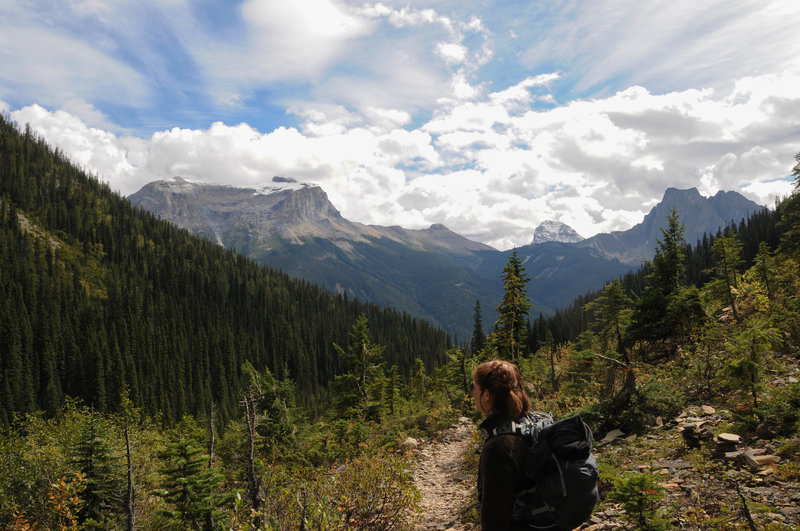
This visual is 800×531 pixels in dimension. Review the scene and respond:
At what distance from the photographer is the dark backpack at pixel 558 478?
2852 millimetres

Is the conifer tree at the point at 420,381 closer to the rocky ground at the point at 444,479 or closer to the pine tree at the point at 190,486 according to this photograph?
the rocky ground at the point at 444,479

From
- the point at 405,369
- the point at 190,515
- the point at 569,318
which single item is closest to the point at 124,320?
the point at 405,369

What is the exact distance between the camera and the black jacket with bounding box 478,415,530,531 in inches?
119

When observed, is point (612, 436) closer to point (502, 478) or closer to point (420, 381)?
point (502, 478)

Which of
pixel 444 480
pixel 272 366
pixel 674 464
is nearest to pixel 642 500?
pixel 674 464

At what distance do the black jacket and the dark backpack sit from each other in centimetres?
7

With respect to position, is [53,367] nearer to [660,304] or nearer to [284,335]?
[284,335]

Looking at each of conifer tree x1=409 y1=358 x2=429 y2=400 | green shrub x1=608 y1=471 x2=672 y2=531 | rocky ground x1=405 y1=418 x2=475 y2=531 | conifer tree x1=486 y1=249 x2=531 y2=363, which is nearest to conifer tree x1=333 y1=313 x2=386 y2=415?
conifer tree x1=486 y1=249 x2=531 y2=363

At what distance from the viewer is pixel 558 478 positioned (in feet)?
9.57

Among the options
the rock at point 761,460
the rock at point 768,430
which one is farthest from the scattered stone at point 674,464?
the rock at point 768,430

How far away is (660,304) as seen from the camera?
62.1 ft

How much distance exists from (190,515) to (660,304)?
69.3 feet

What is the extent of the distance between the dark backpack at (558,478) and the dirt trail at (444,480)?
6668 millimetres

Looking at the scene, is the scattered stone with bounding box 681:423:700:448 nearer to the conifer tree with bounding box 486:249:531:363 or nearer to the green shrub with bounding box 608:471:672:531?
the green shrub with bounding box 608:471:672:531
